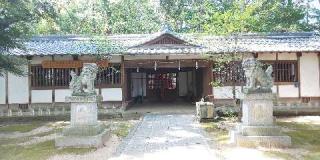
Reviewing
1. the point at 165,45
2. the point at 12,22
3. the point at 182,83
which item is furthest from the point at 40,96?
the point at 182,83

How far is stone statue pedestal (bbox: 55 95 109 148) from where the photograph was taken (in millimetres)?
11758

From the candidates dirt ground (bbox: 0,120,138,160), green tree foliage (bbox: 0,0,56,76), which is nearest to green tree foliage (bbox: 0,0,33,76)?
green tree foliage (bbox: 0,0,56,76)

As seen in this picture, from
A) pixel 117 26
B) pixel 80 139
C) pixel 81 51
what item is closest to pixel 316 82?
pixel 81 51

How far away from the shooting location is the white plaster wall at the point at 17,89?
20.8 m

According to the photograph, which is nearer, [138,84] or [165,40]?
[165,40]

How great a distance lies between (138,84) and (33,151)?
17235 mm

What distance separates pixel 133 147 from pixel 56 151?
2146 millimetres

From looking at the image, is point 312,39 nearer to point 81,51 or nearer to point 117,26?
point 81,51

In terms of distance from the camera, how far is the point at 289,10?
3278cm

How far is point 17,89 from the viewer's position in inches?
821

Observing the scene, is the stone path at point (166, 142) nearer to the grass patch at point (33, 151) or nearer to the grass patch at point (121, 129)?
the grass patch at point (121, 129)

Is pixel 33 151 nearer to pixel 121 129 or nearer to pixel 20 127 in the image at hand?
pixel 121 129

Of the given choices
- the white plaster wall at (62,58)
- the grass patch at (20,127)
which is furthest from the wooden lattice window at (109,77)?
the grass patch at (20,127)

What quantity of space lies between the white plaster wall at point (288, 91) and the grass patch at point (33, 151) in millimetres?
12658
